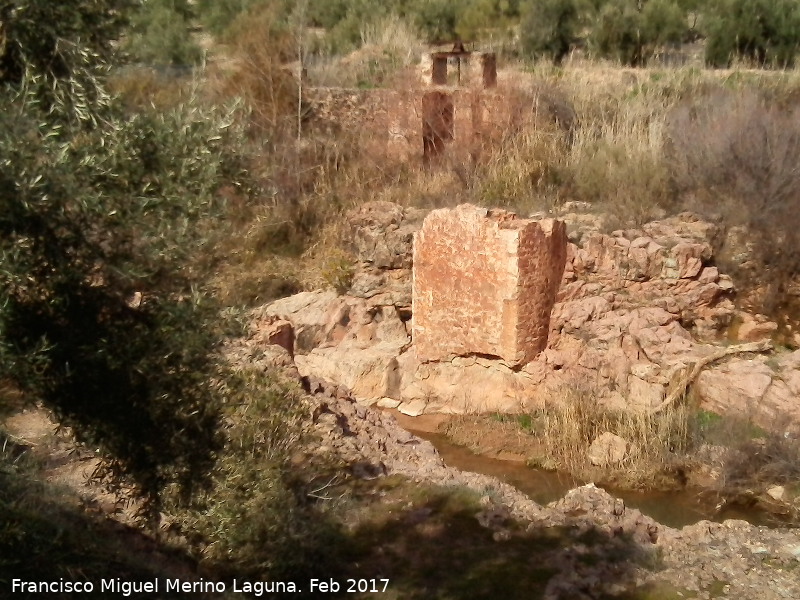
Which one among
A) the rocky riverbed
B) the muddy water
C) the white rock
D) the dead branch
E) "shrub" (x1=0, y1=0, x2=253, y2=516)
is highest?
"shrub" (x1=0, y1=0, x2=253, y2=516)

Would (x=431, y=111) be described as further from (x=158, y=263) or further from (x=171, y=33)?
(x=158, y=263)

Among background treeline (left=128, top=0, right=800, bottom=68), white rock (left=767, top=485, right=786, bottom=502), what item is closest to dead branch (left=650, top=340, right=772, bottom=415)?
white rock (left=767, top=485, right=786, bottom=502)

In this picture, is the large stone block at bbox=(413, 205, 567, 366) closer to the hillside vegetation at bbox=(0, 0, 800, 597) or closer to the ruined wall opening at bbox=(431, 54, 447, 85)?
the hillside vegetation at bbox=(0, 0, 800, 597)

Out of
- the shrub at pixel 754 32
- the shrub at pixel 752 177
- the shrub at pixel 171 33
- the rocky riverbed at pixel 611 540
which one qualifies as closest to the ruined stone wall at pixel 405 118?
the shrub at pixel 752 177

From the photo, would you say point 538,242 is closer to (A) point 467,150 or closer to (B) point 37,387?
(A) point 467,150

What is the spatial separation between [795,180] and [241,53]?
10335 mm

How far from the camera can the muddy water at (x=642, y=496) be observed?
8.12 meters

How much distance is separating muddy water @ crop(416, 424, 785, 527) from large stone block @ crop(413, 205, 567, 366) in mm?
1327

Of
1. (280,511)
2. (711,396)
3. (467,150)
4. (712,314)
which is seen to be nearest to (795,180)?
(712,314)

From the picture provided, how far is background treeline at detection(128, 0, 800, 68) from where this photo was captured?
18812mm

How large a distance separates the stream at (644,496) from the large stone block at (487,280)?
132 cm

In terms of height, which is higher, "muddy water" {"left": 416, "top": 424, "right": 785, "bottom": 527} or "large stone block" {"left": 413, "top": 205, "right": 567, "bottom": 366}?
"large stone block" {"left": 413, "top": 205, "right": 567, "bottom": 366}

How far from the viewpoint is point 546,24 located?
20953 millimetres

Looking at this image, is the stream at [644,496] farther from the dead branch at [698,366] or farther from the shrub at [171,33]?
the shrub at [171,33]
